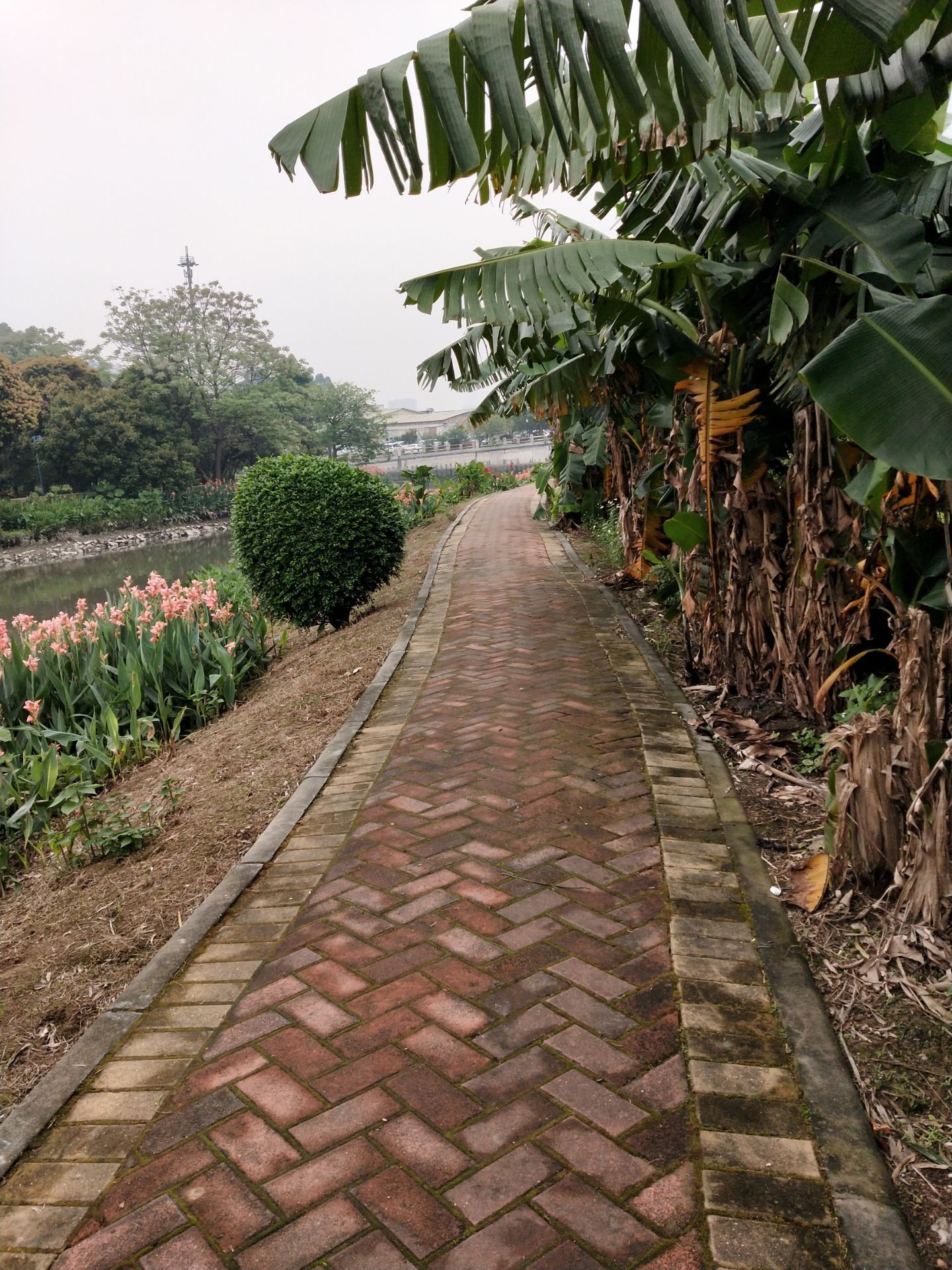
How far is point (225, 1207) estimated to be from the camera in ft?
6.27

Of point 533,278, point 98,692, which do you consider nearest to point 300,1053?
point 533,278

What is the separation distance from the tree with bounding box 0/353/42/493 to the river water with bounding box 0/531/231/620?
6256 mm

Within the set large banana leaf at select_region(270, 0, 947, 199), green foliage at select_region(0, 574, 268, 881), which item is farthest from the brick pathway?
large banana leaf at select_region(270, 0, 947, 199)

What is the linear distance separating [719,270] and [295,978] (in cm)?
388

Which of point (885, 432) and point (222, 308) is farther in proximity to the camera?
point (222, 308)

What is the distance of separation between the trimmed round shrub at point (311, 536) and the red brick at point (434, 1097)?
271 inches

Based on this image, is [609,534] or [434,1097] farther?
[609,534]

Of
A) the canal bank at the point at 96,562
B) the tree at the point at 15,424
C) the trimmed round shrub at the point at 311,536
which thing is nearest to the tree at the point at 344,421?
the canal bank at the point at 96,562

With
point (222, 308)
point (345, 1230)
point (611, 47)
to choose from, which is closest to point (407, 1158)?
point (345, 1230)

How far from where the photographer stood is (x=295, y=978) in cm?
272

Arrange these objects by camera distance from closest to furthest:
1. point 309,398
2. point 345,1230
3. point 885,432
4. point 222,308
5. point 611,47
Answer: point 345,1230 < point 611,47 < point 885,432 < point 222,308 < point 309,398

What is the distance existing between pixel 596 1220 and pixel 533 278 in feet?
13.9

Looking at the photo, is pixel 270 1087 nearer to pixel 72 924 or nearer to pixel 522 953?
pixel 522 953

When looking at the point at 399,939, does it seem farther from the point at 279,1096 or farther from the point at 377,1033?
the point at 279,1096
